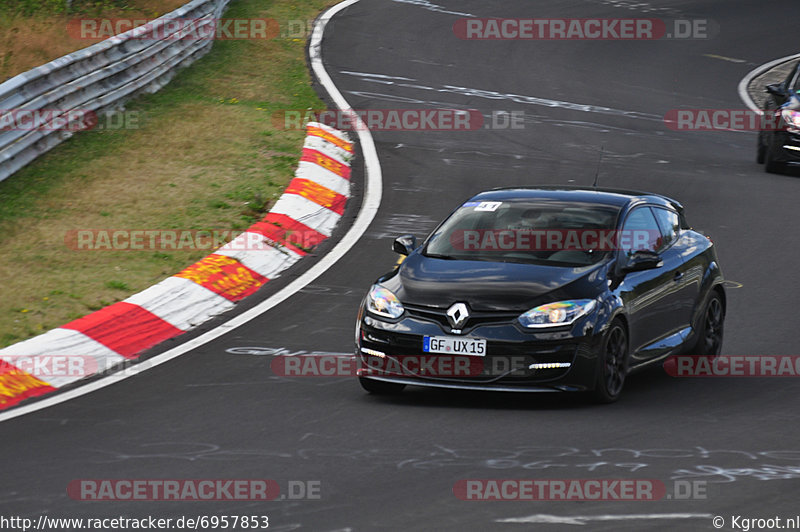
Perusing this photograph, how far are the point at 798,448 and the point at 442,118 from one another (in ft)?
42.6

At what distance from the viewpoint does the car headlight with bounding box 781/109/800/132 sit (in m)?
17.9

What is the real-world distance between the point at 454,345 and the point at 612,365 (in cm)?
119

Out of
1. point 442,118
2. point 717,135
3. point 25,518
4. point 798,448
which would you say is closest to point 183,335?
point 25,518

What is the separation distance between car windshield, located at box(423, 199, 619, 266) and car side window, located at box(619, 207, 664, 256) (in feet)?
0.42

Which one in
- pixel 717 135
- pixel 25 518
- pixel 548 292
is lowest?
pixel 25 518

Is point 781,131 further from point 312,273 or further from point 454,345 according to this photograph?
point 454,345

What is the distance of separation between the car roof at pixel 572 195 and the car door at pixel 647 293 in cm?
12

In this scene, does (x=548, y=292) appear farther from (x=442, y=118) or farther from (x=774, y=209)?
(x=442, y=118)

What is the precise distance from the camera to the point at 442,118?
2006 centimetres

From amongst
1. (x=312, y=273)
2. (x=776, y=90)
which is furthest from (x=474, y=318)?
(x=776, y=90)

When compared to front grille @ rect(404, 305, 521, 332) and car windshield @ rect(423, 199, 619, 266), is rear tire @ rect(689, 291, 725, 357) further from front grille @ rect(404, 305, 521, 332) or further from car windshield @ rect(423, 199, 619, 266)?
front grille @ rect(404, 305, 521, 332)

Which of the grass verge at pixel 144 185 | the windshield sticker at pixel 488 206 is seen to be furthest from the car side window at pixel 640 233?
the grass verge at pixel 144 185

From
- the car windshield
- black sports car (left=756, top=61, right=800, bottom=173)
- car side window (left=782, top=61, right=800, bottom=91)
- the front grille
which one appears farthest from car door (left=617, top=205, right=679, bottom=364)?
car side window (left=782, top=61, right=800, bottom=91)

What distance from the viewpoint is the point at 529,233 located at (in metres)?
9.62
